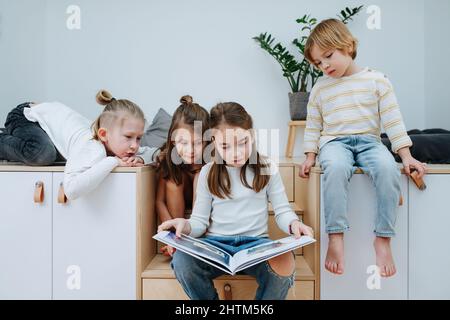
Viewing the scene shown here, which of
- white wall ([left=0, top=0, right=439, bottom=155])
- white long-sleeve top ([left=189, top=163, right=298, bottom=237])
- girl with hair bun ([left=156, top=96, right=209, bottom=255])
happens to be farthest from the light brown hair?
white wall ([left=0, top=0, right=439, bottom=155])

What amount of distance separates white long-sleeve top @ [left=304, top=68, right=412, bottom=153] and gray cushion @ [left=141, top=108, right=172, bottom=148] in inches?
30.0

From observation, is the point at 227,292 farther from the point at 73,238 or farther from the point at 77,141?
the point at 77,141

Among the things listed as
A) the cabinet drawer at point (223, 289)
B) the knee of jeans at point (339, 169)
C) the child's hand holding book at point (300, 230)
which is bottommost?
the cabinet drawer at point (223, 289)

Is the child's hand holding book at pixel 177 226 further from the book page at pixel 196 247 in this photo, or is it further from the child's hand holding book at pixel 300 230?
the child's hand holding book at pixel 300 230

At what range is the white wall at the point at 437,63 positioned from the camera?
196 centimetres

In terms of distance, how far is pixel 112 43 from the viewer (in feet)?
7.12

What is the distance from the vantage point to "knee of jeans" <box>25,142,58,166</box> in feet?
4.09

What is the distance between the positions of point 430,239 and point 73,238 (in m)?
1.10

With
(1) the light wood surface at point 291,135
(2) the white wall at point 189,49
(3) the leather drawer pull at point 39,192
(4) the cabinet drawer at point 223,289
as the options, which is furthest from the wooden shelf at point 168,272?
(2) the white wall at point 189,49

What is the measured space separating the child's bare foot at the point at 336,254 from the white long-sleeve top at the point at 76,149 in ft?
2.25

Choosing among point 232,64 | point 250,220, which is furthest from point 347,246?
point 232,64

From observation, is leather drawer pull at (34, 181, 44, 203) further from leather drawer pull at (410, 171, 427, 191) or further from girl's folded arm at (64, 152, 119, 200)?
leather drawer pull at (410, 171, 427, 191)
